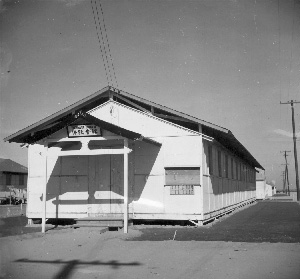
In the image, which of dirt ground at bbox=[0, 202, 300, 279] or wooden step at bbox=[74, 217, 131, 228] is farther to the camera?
wooden step at bbox=[74, 217, 131, 228]

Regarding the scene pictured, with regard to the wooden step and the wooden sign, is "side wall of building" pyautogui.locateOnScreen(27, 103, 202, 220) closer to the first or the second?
the wooden step

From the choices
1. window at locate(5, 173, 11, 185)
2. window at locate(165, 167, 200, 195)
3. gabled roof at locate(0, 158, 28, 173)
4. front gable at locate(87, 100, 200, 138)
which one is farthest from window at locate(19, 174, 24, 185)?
window at locate(165, 167, 200, 195)

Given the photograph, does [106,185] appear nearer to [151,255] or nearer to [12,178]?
[151,255]

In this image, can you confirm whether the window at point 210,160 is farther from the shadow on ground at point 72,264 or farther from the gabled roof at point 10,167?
the gabled roof at point 10,167

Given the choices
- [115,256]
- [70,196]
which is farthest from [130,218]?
[115,256]

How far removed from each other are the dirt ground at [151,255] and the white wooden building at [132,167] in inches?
89.7

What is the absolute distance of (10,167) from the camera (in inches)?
2031

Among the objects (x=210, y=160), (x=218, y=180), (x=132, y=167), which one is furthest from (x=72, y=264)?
(x=218, y=180)

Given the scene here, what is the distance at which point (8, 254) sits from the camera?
884 cm

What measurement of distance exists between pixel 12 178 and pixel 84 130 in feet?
138

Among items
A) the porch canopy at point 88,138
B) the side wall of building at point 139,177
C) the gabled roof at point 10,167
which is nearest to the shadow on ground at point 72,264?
the porch canopy at point 88,138

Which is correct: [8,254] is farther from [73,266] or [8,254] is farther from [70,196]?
[70,196]

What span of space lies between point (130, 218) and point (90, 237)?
331cm

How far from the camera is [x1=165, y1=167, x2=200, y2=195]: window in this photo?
1454 cm
